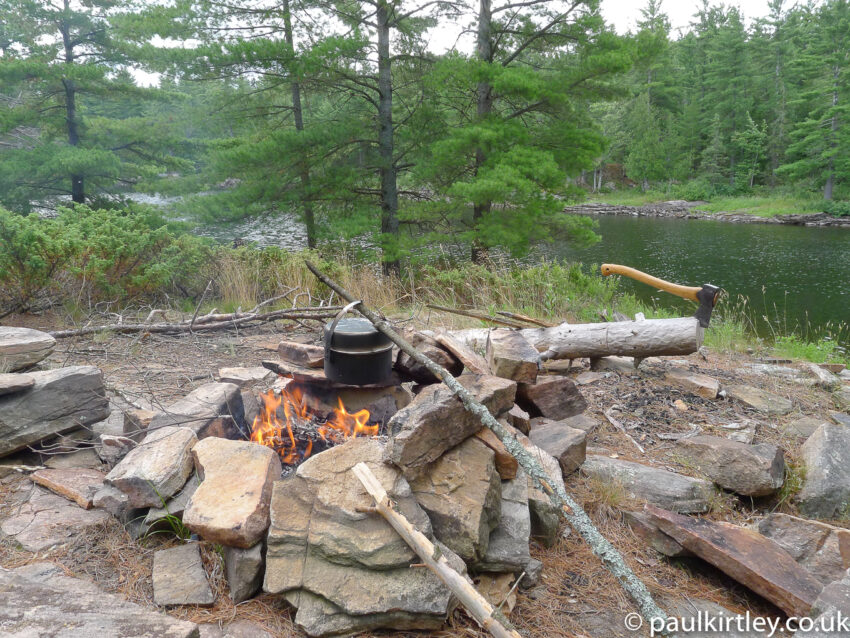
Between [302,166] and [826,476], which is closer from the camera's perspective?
[826,476]

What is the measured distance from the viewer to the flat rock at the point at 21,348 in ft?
10.8

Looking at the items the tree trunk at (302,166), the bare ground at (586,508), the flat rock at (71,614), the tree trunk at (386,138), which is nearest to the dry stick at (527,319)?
the bare ground at (586,508)

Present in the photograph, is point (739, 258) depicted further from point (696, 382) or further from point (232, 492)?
point (232, 492)

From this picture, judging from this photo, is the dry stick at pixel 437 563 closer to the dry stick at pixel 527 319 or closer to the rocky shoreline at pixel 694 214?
the dry stick at pixel 527 319

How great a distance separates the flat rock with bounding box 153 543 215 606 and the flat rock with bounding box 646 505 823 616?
6.18 ft

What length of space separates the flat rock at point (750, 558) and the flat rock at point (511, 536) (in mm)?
628

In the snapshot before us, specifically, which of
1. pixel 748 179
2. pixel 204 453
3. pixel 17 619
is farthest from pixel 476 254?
pixel 748 179

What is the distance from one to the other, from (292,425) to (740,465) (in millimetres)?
2332

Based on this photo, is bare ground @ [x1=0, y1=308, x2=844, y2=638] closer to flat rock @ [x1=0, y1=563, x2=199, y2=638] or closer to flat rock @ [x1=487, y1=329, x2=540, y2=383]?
flat rock @ [x1=0, y1=563, x2=199, y2=638]

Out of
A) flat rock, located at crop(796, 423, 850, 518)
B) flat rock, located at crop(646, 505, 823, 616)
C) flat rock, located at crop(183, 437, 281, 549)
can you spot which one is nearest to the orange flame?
flat rock, located at crop(183, 437, 281, 549)

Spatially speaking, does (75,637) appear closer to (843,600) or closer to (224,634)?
(224,634)

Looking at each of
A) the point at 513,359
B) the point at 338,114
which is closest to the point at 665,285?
the point at 513,359

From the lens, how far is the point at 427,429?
2.04 m

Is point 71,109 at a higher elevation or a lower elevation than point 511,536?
higher
